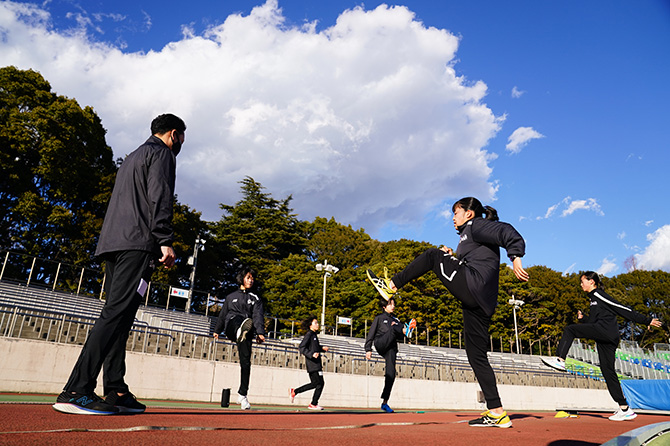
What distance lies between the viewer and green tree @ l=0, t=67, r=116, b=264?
90.5 feet

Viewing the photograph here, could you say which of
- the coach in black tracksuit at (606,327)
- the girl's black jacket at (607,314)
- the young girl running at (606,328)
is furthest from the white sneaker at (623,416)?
the girl's black jacket at (607,314)

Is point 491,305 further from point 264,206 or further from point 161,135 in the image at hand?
point 264,206

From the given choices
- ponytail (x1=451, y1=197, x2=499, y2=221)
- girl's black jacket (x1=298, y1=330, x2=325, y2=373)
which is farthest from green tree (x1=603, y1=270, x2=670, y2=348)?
ponytail (x1=451, y1=197, x2=499, y2=221)

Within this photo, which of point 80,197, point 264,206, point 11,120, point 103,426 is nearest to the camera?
point 103,426

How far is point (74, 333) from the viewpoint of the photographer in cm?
1004

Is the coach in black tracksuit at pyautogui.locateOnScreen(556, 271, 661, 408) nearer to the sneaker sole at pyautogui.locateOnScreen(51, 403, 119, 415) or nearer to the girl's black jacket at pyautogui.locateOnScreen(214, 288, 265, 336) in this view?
the girl's black jacket at pyautogui.locateOnScreen(214, 288, 265, 336)

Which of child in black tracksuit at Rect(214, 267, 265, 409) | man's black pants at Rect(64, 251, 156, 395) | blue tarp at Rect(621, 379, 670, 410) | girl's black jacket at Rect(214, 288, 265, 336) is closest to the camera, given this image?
man's black pants at Rect(64, 251, 156, 395)

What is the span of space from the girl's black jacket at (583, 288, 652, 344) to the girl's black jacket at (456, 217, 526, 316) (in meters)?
4.10

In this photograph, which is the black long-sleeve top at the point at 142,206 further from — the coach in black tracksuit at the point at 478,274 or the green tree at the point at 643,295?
the green tree at the point at 643,295

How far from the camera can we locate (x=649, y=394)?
43.2 ft

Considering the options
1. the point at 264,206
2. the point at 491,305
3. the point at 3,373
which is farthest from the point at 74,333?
the point at 264,206

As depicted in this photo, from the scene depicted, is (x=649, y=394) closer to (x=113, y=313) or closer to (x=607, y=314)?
(x=607, y=314)

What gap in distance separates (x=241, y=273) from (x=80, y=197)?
2996cm

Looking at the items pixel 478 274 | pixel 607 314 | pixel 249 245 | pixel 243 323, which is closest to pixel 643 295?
pixel 249 245
